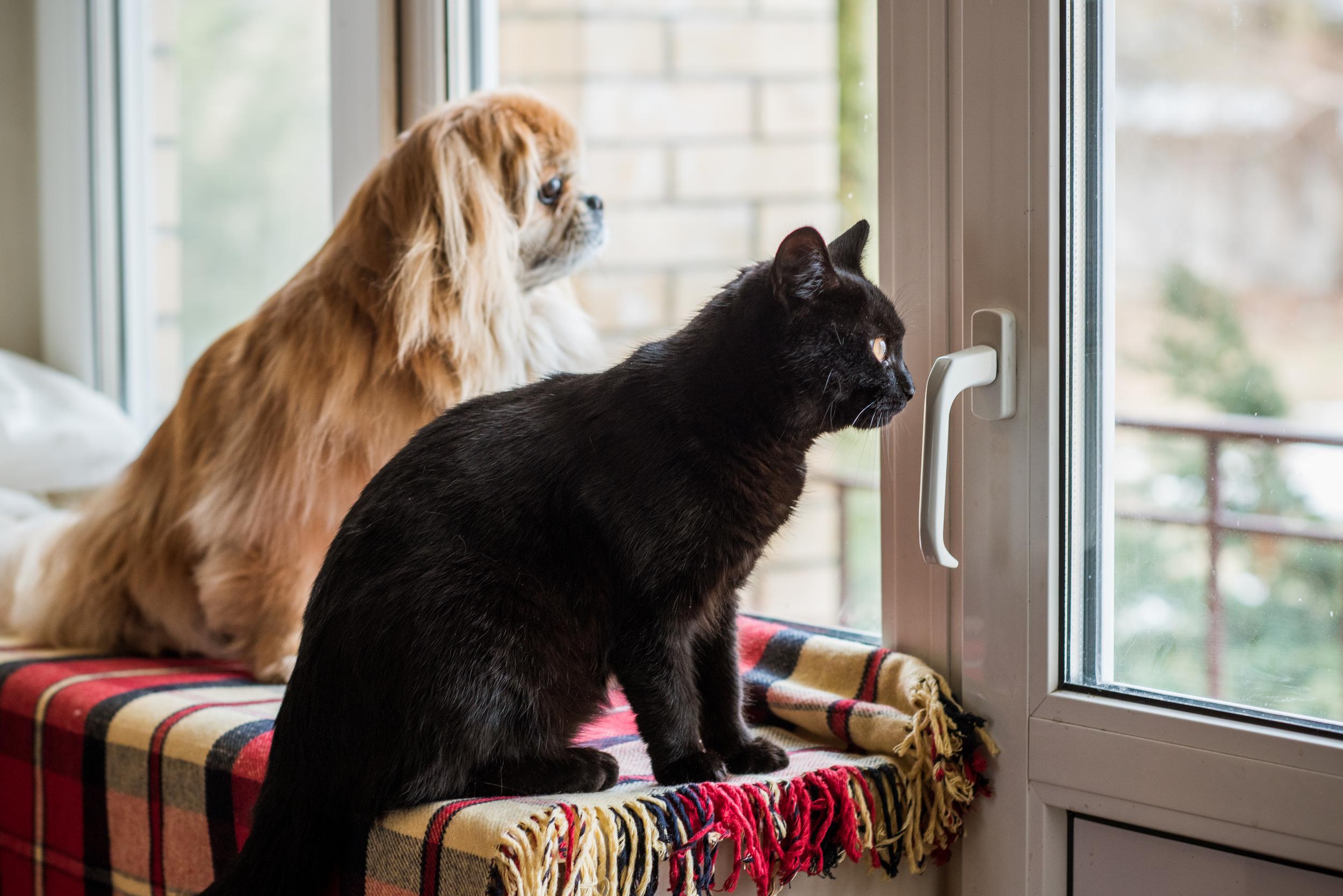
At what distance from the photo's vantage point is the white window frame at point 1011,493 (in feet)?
2.96

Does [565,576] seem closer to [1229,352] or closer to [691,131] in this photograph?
[1229,352]

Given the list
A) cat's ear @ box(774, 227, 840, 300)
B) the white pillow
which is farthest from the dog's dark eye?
the white pillow

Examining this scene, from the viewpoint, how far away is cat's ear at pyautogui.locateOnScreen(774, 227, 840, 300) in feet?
2.75

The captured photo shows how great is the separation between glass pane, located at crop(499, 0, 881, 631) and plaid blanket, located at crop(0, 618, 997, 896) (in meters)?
0.64

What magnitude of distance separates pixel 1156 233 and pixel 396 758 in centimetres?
73

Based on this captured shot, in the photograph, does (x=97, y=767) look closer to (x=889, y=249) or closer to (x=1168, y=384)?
(x=889, y=249)

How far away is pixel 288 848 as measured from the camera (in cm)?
85

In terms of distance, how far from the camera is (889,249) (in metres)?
1.08

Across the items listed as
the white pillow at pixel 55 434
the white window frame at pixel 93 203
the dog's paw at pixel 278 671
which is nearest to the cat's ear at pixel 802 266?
the dog's paw at pixel 278 671

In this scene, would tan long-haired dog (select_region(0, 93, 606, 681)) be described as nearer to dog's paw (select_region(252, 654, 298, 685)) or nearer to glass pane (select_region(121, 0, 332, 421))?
dog's paw (select_region(252, 654, 298, 685))

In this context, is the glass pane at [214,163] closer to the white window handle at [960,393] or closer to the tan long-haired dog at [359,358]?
the tan long-haired dog at [359,358]

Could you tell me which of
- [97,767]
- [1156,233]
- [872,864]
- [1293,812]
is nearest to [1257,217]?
[1156,233]

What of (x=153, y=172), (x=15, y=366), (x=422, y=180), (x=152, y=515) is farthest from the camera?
(x=153, y=172)

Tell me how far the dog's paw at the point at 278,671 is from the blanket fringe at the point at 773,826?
1.76ft
